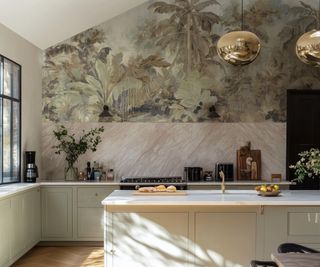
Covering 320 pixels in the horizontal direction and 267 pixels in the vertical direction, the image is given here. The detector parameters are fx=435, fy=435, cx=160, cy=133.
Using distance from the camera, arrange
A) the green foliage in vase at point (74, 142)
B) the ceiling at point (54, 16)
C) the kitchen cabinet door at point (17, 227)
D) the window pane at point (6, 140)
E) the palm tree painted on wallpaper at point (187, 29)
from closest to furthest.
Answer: the kitchen cabinet door at point (17, 227) → the ceiling at point (54, 16) → the window pane at point (6, 140) → the green foliage in vase at point (74, 142) → the palm tree painted on wallpaper at point (187, 29)

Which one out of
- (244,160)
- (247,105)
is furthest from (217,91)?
(244,160)

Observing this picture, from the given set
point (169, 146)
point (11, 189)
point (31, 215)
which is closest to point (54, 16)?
point (11, 189)

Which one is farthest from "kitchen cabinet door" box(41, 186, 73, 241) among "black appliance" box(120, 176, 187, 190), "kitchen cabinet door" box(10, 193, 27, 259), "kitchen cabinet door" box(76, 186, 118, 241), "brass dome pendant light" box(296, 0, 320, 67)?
"brass dome pendant light" box(296, 0, 320, 67)

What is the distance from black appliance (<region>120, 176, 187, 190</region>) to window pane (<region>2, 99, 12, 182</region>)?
1.61 metres

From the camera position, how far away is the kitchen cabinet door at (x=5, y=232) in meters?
4.90

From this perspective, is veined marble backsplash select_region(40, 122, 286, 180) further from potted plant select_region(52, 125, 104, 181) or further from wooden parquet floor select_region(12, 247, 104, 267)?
wooden parquet floor select_region(12, 247, 104, 267)

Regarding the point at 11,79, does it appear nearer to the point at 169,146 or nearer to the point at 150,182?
the point at 150,182

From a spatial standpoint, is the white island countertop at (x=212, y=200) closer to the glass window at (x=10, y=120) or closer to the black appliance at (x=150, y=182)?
the black appliance at (x=150, y=182)

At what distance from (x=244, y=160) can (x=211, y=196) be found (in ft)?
9.36

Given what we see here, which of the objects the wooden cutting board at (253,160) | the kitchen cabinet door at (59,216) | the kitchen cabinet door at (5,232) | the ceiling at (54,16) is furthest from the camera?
the wooden cutting board at (253,160)

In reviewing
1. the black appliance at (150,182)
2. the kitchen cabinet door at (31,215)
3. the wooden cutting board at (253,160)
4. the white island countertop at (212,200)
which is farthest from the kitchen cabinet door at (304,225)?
the kitchen cabinet door at (31,215)

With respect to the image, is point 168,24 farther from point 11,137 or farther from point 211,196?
point 211,196

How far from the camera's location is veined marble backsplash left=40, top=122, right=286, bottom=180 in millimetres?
7172

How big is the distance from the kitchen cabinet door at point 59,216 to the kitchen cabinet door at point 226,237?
2.78 m
